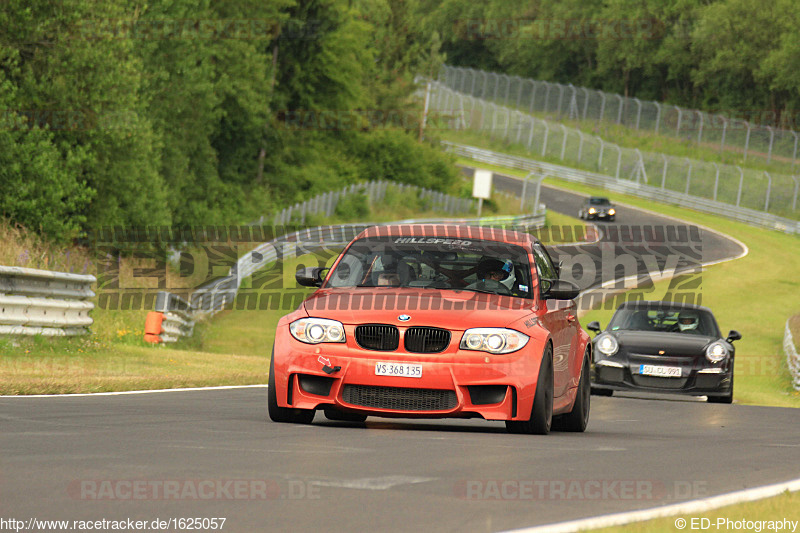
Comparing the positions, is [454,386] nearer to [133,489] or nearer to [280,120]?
[133,489]

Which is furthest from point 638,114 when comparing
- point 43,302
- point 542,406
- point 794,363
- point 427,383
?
point 427,383

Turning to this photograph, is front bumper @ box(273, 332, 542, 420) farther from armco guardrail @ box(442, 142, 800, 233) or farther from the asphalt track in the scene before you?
armco guardrail @ box(442, 142, 800, 233)

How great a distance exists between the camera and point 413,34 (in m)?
102

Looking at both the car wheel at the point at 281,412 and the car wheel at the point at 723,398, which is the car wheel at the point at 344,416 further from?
the car wheel at the point at 723,398

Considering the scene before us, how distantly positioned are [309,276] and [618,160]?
260 ft

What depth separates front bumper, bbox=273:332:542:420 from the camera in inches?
366

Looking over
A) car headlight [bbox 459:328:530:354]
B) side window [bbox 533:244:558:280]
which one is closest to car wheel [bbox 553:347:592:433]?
side window [bbox 533:244:558:280]

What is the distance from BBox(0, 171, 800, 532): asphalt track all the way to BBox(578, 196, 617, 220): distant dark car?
57.8m

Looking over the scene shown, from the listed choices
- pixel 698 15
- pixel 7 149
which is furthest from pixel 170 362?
pixel 698 15

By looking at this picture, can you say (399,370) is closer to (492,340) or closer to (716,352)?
(492,340)

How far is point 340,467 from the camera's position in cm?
706

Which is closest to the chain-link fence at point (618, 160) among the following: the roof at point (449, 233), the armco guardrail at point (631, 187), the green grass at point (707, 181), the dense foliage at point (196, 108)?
the green grass at point (707, 181)

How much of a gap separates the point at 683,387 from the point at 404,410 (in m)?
9.29

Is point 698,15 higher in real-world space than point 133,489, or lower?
higher
